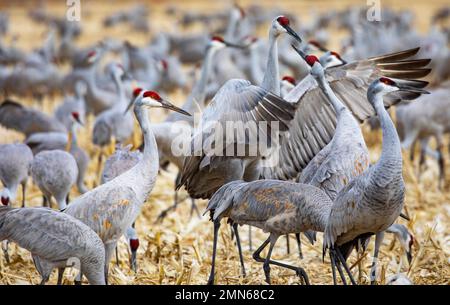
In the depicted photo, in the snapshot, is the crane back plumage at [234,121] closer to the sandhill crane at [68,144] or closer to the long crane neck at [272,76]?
the long crane neck at [272,76]

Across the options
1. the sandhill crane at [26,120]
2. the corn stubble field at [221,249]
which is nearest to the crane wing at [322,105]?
the corn stubble field at [221,249]

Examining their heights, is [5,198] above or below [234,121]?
below

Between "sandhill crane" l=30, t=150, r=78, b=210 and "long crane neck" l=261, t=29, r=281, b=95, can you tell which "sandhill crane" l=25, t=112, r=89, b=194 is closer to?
"sandhill crane" l=30, t=150, r=78, b=210

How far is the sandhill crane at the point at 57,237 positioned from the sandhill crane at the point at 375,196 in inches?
46.9

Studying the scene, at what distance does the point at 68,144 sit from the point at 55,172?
1.24 meters

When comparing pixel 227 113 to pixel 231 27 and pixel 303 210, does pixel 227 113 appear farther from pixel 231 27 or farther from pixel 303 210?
pixel 231 27

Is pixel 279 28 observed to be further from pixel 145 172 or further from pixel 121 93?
pixel 121 93

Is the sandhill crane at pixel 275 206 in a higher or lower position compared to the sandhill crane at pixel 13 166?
lower

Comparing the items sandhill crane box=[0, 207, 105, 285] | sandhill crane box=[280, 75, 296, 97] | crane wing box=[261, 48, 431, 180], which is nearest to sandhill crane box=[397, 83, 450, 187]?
sandhill crane box=[280, 75, 296, 97]

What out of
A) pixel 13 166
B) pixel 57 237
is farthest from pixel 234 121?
pixel 13 166

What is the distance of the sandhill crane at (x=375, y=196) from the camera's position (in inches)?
157

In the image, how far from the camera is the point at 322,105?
5.39 metres

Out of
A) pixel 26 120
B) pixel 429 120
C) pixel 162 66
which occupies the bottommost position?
pixel 429 120
